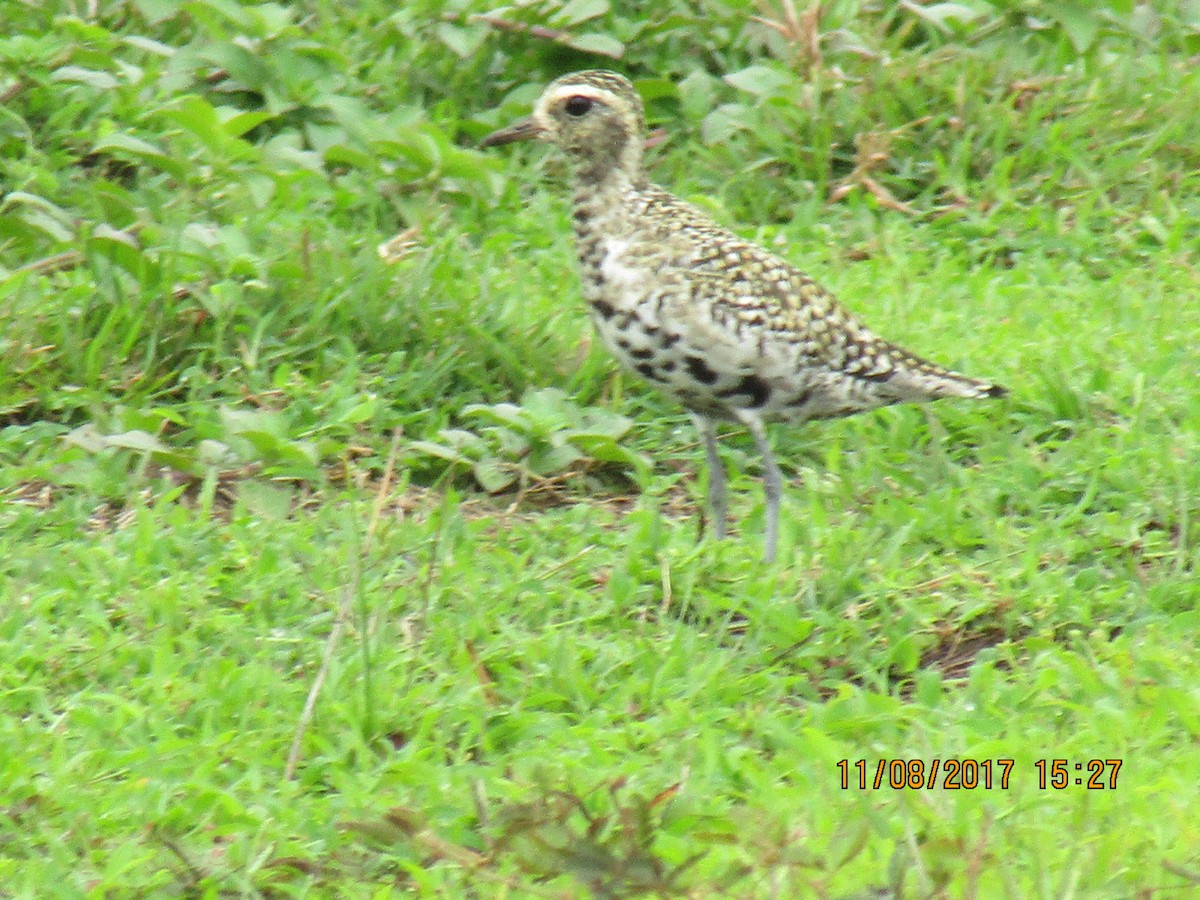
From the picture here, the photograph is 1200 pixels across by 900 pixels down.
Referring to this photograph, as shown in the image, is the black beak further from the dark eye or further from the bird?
the dark eye

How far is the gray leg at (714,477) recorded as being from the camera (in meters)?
5.39

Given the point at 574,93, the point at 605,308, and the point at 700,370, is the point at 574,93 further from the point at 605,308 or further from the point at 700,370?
the point at 700,370

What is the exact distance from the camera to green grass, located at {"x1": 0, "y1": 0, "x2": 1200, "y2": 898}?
3.82m

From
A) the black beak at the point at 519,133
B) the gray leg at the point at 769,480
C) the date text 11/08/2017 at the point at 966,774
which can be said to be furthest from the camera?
the black beak at the point at 519,133

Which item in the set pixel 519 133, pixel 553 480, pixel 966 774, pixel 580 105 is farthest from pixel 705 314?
pixel 966 774

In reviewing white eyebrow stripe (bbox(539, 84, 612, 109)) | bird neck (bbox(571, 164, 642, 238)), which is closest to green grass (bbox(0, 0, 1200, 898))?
bird neck (bbox(571, 164, 642, 238))

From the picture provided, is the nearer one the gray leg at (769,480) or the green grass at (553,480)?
the green grass at (553,480)

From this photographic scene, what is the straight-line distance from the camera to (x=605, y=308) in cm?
536

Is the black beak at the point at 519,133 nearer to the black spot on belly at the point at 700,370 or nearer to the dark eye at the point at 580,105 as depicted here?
the dark eye at the point at 580,105

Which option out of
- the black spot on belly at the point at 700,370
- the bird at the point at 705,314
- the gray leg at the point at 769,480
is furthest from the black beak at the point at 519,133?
the gray leg at the point at 769,480

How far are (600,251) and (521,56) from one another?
2.66 meters

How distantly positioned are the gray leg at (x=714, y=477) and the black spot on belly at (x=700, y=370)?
28cm

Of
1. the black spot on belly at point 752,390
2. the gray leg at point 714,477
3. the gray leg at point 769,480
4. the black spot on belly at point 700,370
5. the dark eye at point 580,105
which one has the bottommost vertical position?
the gray leg at point 714,477

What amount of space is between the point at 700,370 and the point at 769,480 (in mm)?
393
